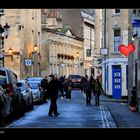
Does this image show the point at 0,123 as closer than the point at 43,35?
Yes

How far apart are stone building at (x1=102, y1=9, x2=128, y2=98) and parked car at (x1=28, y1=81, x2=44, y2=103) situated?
12.5 meters

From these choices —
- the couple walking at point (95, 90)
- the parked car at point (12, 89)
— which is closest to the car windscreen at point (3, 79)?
the parked car at point (12, 89)

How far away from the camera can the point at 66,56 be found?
97875mm

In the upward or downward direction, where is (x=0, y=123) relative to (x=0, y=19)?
downward

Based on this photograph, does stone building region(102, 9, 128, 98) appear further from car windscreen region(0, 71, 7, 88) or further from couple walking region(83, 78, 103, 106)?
car windscreen region(0, 71, 7, 88)

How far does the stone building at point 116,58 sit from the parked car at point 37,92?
12.5 m

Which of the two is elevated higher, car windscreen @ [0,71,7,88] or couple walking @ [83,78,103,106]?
car windscreen @ [0,71,7,88]

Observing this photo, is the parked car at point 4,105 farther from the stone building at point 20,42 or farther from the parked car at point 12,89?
the stone building at point 20,42

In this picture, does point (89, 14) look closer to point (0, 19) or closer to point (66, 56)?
point (66, 56)

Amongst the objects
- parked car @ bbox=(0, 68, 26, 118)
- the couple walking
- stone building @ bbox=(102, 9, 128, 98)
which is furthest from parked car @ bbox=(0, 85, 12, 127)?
stone building @ bbox=(102, 9, 128, 98)

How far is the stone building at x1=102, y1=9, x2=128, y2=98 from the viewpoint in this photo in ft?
175

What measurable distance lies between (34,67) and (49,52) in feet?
40.7
